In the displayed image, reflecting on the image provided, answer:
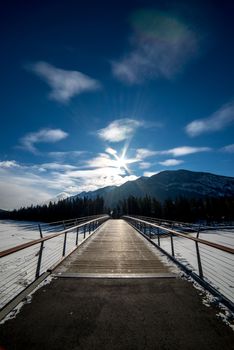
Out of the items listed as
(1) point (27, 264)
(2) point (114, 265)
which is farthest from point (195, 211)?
(2) point (114, 265)

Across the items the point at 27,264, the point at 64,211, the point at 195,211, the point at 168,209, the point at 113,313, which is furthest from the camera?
the point at 64,211

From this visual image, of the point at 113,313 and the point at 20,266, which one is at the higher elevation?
the point at 113,313

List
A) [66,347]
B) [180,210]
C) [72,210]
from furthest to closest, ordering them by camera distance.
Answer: [72,210], [180,210], [66,347]

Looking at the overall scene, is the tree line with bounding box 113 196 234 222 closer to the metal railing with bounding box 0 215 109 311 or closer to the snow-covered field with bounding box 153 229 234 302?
the snow-covered field with bounding box 153 229 234 302

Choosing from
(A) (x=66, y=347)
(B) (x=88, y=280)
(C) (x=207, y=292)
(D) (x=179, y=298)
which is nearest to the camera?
(A) (x=66, y=347)

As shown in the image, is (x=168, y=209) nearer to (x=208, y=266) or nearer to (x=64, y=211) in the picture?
(x=64, y=211)

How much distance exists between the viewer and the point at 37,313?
2727 mm

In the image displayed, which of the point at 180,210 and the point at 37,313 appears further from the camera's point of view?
the point at 180,210

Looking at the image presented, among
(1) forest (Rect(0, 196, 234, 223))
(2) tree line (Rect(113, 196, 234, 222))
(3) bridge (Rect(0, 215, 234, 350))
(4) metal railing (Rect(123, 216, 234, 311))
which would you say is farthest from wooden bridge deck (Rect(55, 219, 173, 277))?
(2) tree line (Rect(113, 196, 234, 222))

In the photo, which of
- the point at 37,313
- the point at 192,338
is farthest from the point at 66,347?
the point at 192,338

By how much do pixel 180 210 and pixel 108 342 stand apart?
8451 centimetres

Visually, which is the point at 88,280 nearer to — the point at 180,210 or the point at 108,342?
the point at 108,342

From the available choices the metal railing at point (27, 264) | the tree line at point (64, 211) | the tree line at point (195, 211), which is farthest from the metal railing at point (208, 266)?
the tree line at point (64, 211)

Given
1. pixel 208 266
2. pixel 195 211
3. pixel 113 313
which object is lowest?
pixel 195 211
